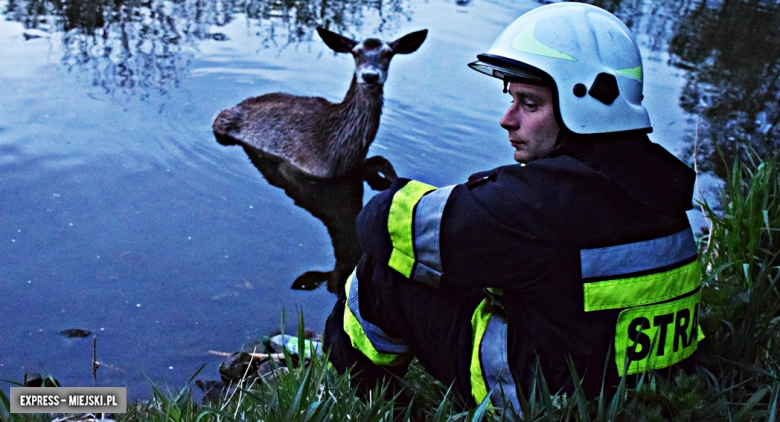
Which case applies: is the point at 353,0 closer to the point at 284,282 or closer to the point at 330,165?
the point at 330,165

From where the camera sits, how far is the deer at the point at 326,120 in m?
7.80

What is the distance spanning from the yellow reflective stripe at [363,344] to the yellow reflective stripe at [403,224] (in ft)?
1.53

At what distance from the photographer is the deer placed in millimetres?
7801

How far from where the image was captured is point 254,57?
32.8 ft

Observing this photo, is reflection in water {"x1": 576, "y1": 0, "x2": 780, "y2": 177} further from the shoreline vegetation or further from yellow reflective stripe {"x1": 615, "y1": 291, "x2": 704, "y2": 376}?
yellow reflective stripe {"x1": 615, "y1": 291, "x2": 704, "y2": 376}

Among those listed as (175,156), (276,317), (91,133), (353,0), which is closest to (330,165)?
(175,156)

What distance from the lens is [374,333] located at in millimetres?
3314

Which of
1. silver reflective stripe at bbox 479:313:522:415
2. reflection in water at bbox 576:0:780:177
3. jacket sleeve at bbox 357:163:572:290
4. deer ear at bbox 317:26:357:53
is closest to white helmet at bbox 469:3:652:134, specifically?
jacket sleeve at bbox 357:163:572:290

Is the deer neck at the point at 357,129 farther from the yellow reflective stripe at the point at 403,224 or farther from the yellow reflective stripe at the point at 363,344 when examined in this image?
the yellow reflective stripe at the point at 403,224

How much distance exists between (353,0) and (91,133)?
5.31 metres

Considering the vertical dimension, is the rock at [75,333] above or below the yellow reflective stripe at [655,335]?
below

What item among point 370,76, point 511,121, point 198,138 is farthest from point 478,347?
point 198,138

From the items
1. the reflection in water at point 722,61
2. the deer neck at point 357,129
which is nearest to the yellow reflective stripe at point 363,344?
the deer neck at point 357,129

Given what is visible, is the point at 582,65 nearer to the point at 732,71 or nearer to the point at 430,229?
the point at 430,229
